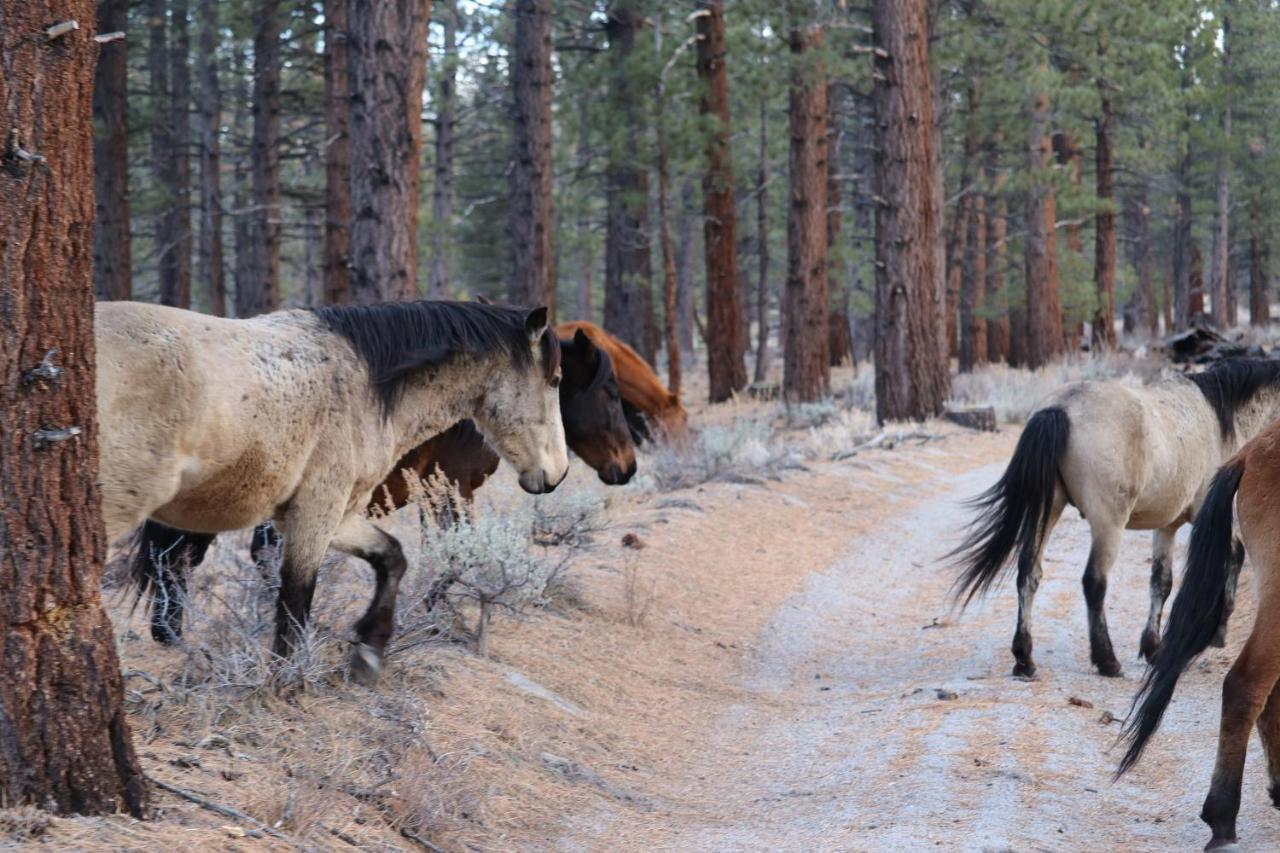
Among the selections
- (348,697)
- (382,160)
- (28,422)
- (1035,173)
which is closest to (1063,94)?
(1035,173)

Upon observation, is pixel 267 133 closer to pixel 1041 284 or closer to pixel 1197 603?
pixel 1041 284

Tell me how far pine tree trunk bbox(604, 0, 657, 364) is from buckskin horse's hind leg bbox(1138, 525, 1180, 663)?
14709mm

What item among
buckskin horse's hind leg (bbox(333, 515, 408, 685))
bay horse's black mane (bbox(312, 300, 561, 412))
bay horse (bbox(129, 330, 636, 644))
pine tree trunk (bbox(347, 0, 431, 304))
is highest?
pine tree trunk (bbox(347, 0, 431, 304))

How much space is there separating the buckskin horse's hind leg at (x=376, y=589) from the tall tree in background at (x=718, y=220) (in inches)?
624

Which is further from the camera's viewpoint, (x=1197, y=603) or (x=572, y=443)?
(x=572, y=443)

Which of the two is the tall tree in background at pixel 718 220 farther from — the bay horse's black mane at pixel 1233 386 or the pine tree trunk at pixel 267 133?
the bay horse's black mane at pixel 1233 386

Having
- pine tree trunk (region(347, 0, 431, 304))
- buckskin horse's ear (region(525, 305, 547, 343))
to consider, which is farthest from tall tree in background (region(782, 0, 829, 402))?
buckskin horse's ear (region(525, 305, 547, 343))

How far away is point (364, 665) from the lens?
5.62 metres

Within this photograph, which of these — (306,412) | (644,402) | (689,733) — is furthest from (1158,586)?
(644,402)

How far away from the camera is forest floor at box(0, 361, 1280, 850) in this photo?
4.59 meters

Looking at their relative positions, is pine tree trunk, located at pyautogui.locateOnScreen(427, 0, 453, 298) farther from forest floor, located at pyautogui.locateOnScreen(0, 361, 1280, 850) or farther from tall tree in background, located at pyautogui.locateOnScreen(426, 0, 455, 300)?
forest floor, located at pyautogui.locateOnScreen(0, 361, 1280, 850)

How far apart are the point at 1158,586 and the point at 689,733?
119 inches

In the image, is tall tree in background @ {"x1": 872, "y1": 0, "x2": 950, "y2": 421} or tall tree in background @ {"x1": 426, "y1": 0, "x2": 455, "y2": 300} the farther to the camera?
tall tree in background @ {"x1": 426, "y1": 0, "x2": 455, "y2": 300}

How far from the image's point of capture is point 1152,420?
762 centimetres
